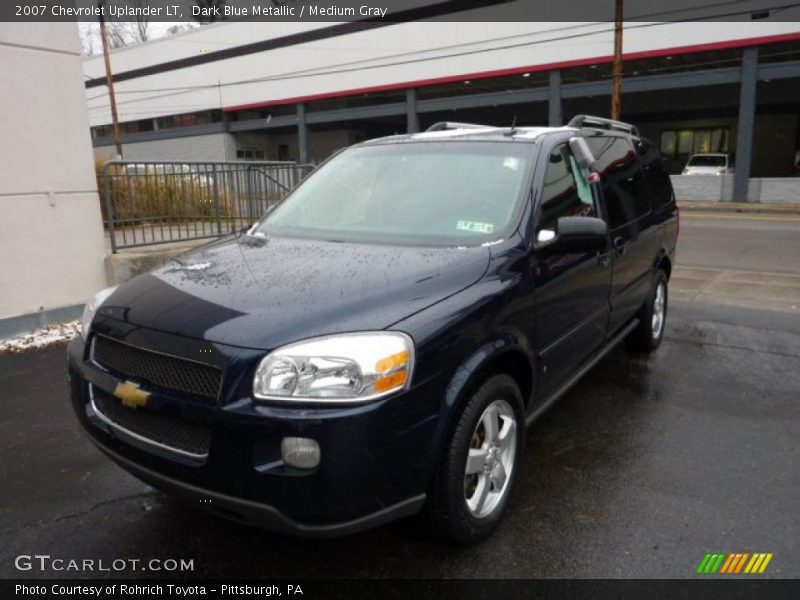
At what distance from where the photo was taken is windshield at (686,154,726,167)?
1093 inches

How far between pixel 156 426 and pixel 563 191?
2.48m

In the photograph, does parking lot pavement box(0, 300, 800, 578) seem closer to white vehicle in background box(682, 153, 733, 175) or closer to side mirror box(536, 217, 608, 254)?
side mirror box(536, 217, 608, 254)

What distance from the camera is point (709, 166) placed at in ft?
90.9

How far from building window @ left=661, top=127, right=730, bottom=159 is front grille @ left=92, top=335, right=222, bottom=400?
3688 centimetres

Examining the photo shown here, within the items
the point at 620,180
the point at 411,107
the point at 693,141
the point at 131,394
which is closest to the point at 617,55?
the point at 411,107

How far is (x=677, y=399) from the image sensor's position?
4527 millimetres

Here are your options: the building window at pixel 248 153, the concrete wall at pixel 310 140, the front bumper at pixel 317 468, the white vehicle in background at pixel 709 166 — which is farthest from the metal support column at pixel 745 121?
the building window at pixel 248 153

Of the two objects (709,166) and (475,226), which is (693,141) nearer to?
(709,166)

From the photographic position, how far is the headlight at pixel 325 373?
2.20m

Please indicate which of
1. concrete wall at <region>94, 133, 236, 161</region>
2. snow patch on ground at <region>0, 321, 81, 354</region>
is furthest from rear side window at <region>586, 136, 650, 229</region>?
concrete wall at <region>94, 133, 236, 161</region>

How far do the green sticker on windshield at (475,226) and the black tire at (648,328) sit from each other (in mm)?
2553

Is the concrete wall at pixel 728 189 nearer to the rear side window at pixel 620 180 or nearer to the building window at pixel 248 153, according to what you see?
the rear side window at pixel 620 180

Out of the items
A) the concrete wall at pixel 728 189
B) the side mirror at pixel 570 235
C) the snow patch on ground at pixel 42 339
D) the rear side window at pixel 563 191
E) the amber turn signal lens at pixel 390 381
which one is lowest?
the concrete wall at pixel 728 189

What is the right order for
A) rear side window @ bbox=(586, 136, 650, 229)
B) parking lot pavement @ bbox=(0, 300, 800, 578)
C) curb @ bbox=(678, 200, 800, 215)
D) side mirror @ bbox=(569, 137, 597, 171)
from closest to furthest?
1. parking lot pavement @ bbox=(0, 300, 800, 578)
2. side mirror @ bbox=(569, 137, 597, 171)
3. rear side window @ bbox=(586, 136, 650, 229)
4. curb @ bbox=(678, 200, 800, 215)
